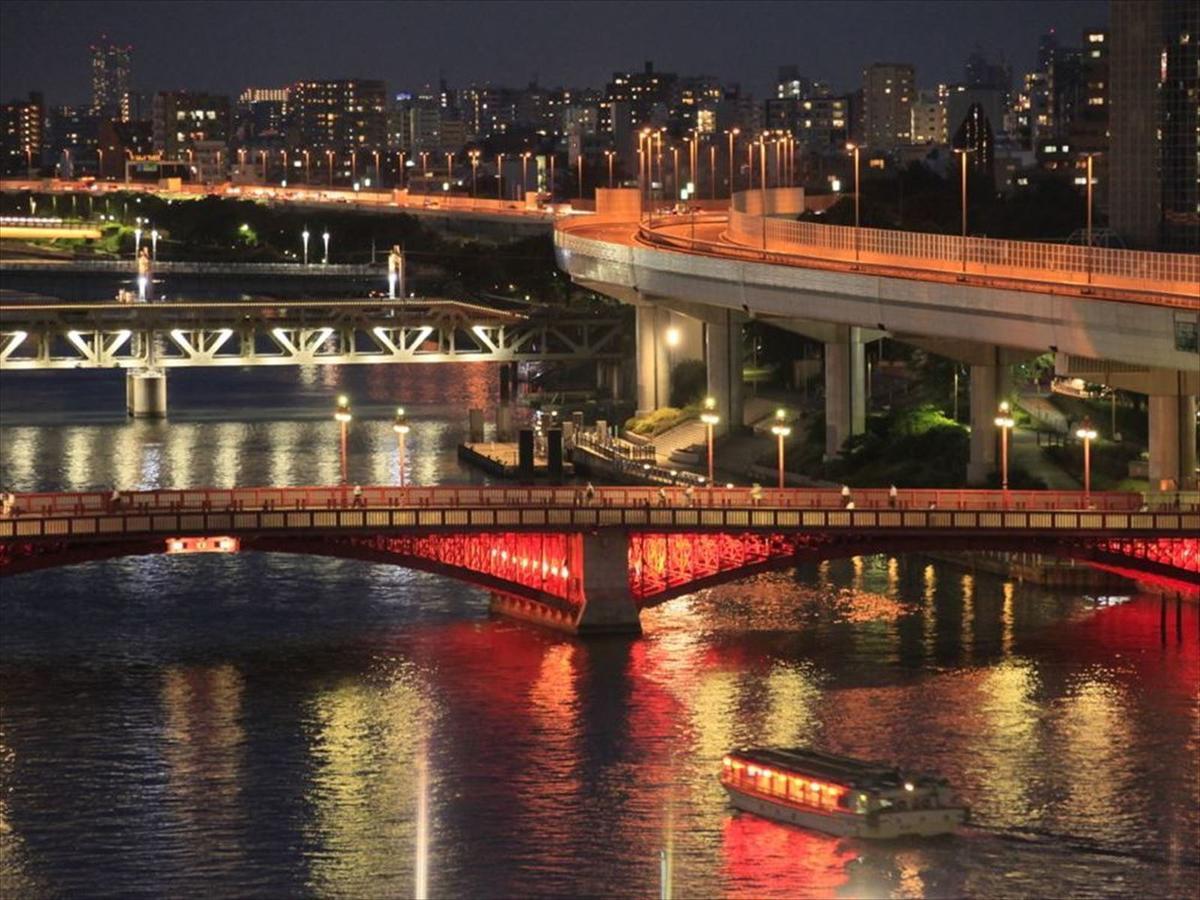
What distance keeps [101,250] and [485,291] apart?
56896 millimetres

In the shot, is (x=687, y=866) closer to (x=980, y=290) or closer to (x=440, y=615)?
(x=440, y=615)

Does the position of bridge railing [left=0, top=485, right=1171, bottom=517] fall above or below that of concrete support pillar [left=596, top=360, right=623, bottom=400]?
above

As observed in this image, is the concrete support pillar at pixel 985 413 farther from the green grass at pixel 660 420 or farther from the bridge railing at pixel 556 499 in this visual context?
the green grass at pixel 660 420

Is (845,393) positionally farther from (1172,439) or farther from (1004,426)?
(1172,439)

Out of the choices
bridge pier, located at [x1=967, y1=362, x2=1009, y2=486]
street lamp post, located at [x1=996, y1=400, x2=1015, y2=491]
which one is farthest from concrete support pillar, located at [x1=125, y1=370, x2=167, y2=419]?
street lamp post, located at [x1=996, y1=400, x2=1015, y2=491]

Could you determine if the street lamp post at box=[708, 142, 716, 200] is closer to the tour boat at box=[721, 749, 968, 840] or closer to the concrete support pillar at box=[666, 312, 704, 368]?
the concrete support pillar at box=[666, 312, 704, 368]

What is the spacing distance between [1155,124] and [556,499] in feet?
333

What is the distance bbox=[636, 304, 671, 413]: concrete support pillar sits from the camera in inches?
3866

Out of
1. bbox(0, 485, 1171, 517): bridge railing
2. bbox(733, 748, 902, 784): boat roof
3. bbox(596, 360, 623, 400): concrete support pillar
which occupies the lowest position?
bbox(596, 360, 623, 400): concrete support pillar

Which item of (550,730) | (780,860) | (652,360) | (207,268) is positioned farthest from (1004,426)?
(207,268)

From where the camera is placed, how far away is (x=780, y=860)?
1670 inches

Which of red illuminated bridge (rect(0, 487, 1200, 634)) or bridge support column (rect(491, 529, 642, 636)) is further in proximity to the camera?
bridge support column (rect(491, 529, 642, 636))

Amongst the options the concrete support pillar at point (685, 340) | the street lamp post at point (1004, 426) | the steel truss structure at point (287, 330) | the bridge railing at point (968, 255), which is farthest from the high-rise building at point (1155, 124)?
the street lamp post at point (1004, 426)

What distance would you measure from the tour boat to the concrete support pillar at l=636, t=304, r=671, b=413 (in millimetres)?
53153
